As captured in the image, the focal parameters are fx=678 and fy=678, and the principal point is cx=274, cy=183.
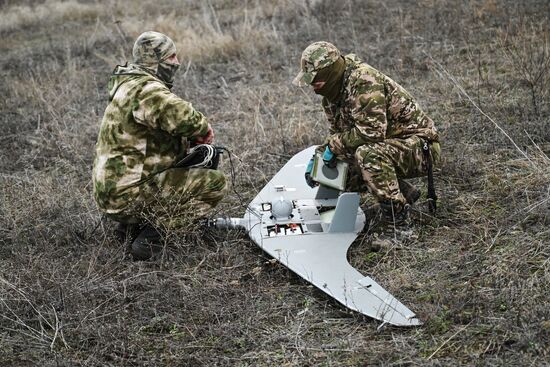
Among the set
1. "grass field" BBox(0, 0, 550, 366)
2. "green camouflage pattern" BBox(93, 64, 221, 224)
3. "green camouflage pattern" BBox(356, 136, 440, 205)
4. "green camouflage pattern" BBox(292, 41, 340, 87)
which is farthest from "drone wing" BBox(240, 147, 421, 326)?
"green camouflage pattern" BBox(292, 41, 340, 87)

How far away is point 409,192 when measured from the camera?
5332 mm

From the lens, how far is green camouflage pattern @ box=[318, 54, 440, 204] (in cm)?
493

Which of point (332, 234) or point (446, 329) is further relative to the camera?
point (332, 234)

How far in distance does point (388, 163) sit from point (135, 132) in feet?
6.02

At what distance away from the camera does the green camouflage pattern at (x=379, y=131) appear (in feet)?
16.2

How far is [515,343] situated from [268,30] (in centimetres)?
812

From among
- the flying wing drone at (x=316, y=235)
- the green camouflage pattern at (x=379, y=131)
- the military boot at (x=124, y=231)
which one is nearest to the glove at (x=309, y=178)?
the flying wing drone at (x=316, y=235)

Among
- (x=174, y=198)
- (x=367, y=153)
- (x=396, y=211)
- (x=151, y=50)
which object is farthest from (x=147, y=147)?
(x=396, y=211)

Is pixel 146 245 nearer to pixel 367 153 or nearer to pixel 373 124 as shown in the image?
pixel 367 153

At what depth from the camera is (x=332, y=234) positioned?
4941 millimetres

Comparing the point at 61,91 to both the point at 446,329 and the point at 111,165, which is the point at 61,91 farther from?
the point at 446,329

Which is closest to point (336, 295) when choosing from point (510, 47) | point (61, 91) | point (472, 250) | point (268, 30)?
point (472, 250)

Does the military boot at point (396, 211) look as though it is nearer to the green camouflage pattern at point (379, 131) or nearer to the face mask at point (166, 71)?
the green camouflage pattern at point (379, 131)

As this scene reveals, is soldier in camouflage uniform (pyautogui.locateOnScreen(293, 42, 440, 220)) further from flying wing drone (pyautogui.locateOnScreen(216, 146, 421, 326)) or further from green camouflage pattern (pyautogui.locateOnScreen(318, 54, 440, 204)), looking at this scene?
flying wing drone (pyautogui.locateOnScreen(216, 146, 421, 326))
